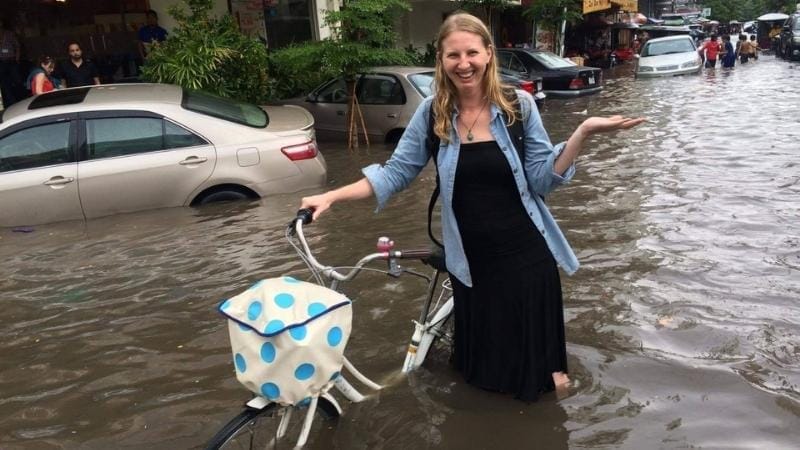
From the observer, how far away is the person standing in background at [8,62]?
12.1 metres

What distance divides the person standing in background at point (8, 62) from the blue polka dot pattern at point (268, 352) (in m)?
11.9

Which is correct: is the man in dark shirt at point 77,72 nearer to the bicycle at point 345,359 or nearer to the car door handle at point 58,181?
the car door handle at point 58,181

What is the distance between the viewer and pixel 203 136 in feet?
22.4

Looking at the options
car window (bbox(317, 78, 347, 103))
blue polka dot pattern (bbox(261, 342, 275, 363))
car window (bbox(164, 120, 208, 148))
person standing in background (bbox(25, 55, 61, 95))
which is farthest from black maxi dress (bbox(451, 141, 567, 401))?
car window (bbox(317, 78, 347, 103))

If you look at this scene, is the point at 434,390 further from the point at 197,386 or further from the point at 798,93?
the point at 798,93

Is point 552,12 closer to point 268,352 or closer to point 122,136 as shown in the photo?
point 122,136

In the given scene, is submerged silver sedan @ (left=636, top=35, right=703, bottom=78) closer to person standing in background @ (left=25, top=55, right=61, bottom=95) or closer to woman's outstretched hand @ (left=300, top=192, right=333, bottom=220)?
person standing in background @ (left=25, top=55, right=61, bottom=95)

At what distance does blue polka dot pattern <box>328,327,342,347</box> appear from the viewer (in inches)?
94.3

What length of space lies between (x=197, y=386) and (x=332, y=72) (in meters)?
7.82

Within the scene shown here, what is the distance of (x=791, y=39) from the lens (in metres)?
27.6

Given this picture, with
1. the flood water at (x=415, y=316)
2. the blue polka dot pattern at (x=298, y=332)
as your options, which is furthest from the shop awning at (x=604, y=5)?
the blue polka dot pattern at (x=298, y=332)

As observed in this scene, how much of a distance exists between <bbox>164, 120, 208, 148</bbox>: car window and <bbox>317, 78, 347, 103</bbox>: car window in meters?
5.10

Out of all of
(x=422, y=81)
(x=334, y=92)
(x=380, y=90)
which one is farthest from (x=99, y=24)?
(x=422, y=81)

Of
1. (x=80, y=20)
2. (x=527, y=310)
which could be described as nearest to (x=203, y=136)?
(x=527, y=310)
